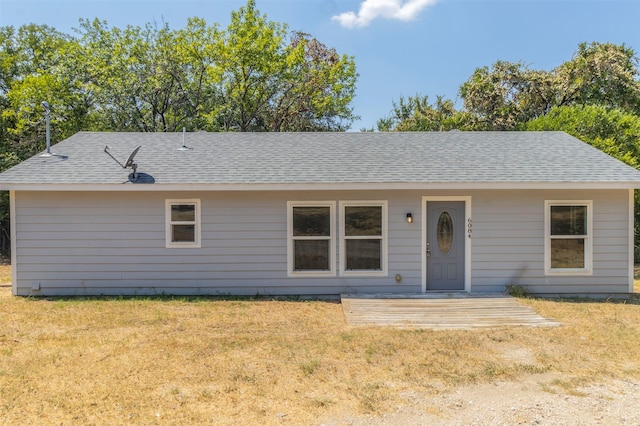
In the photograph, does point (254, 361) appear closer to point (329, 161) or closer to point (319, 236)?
point (319, 236)

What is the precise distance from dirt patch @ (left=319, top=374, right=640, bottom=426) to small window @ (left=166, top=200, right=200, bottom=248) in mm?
5723

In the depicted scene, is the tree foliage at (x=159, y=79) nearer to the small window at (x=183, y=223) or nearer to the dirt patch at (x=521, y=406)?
the small window at (x=183, y=223)

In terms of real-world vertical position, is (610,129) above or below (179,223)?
above

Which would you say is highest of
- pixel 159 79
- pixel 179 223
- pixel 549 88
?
pixel 549 88

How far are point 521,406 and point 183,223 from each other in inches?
262

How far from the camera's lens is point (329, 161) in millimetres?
9008

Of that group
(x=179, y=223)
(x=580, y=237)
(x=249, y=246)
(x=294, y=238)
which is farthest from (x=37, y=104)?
(x=580, y=237)

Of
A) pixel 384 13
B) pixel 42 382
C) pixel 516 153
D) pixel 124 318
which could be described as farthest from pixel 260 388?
pixel 384 13

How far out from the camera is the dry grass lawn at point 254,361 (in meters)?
3.65

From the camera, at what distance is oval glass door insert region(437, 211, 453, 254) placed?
8367mm

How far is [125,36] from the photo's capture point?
20.4 meters

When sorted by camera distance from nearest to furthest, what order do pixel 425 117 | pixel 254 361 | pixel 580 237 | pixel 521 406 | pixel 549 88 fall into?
pixel 521 406 < pixel 254 361 < pixel 580 237 < pixel 549 88 < pixel 425 117

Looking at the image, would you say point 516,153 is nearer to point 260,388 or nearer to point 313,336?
point 313,336

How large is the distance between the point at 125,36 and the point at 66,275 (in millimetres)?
16259
